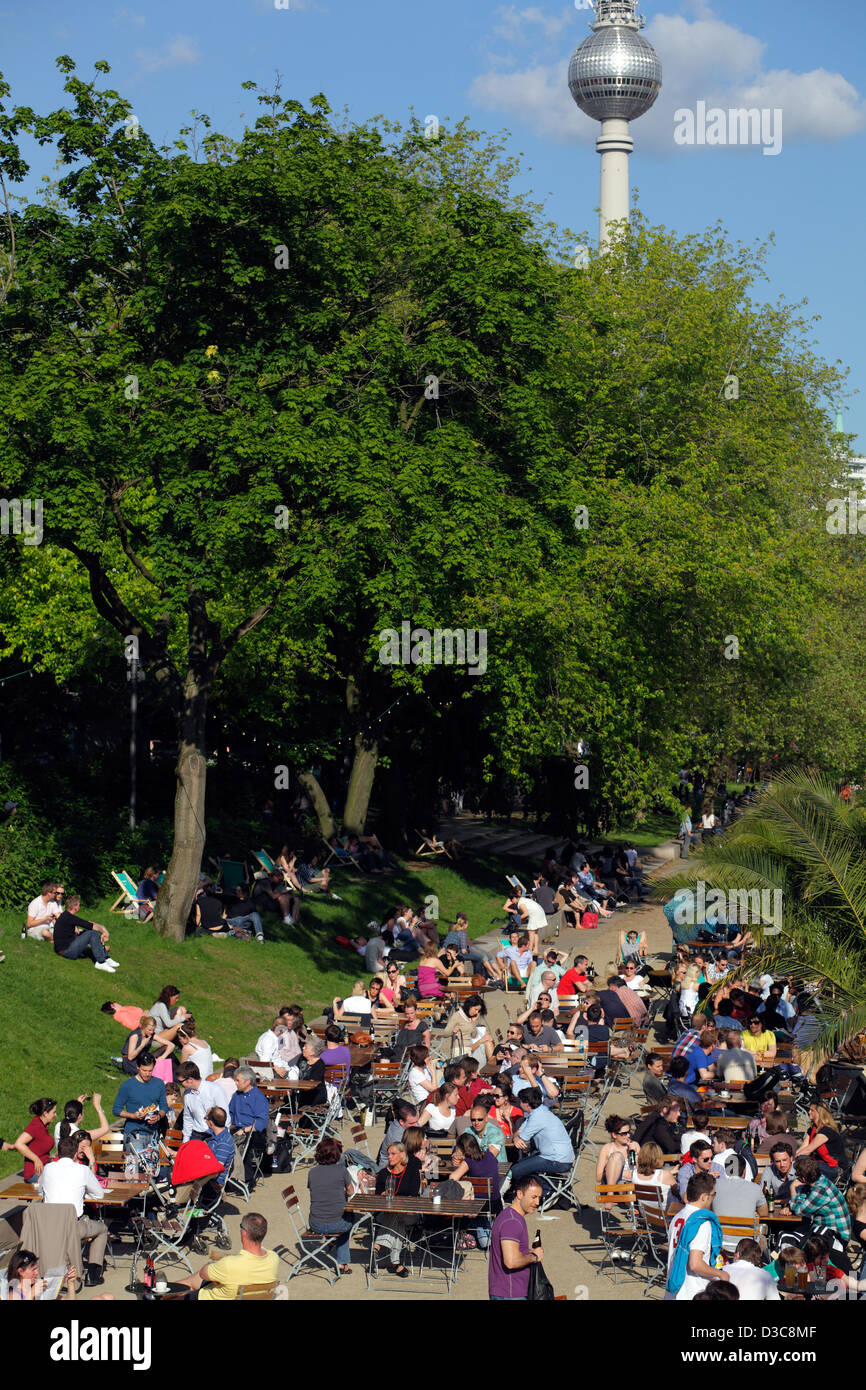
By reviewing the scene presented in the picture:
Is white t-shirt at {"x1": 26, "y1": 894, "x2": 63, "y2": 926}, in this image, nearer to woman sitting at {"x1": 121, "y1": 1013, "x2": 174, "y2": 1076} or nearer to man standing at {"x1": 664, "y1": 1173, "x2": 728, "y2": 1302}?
woman sitting at {"x1": 121, "y1": 1013, "x2": 174, "y2": 1076}

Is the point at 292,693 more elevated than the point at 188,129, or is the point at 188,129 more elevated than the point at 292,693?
the point at 188,129

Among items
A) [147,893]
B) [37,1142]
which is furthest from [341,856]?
[37,1142]

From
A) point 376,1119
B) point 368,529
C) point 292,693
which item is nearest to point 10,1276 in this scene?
point 376,1119

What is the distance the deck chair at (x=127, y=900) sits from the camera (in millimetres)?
24938

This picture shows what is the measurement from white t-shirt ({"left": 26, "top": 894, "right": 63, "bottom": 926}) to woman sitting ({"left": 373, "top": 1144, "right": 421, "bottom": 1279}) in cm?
1007

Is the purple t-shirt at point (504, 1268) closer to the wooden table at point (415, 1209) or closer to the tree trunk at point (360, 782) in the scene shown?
the wooden table at point (415, 1209)

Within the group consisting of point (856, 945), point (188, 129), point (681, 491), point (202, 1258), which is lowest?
point (202, 1258)

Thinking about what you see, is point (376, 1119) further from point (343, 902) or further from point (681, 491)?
point (681, 491)

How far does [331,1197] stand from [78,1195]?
2.14m

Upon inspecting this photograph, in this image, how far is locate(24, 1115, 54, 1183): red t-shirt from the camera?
14000 mm

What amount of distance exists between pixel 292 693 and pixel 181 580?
32.7ft

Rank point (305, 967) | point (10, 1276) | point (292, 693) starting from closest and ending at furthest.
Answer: point (10, 1276) < point (305, 967) < point (292, 693)

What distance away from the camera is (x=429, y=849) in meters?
37.6
